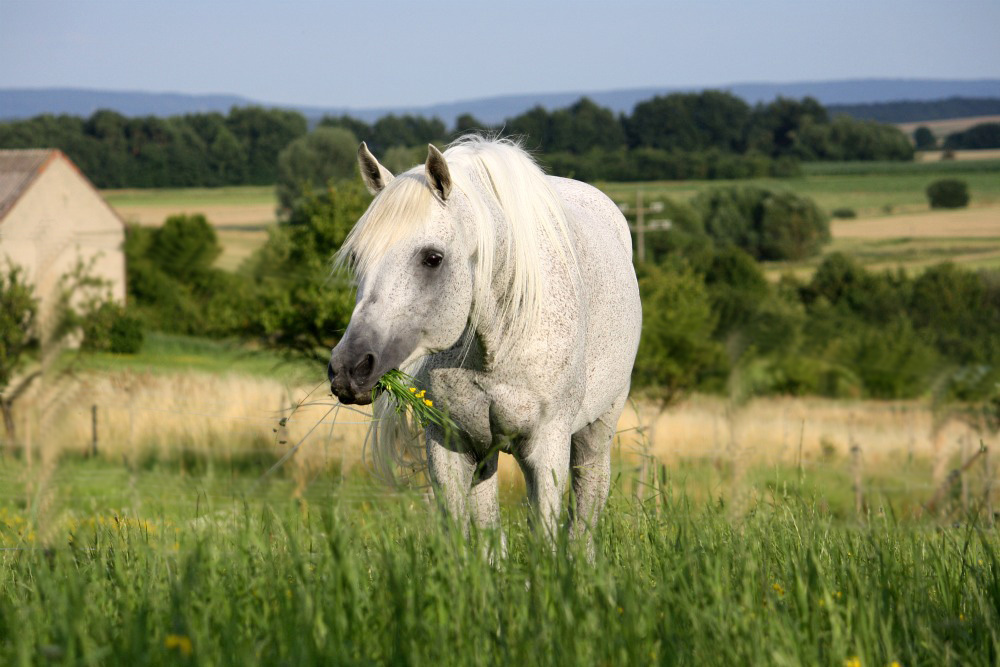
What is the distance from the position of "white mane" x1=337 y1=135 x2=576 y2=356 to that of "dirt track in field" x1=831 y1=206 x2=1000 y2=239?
93.5 meters

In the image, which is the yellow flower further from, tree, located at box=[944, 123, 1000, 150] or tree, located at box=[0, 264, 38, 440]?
tree, located at box=[944, 123, 1000, 150]

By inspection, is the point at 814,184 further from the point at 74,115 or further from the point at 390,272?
the point at 390,272

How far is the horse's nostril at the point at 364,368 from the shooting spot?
3627mm

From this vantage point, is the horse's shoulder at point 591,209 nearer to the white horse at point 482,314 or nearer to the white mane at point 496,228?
the white horse at point 482,314

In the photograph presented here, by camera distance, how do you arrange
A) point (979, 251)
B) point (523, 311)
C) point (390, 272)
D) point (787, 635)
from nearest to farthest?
point (787, 635), point (390, 272), point (523, 311), point (979, 251)

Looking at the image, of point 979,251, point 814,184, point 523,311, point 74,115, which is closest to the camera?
point 523,311

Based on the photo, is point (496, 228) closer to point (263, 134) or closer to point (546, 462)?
point (546, 462)

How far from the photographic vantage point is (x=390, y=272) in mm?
3791

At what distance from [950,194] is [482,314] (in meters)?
106

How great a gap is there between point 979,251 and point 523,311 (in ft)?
296

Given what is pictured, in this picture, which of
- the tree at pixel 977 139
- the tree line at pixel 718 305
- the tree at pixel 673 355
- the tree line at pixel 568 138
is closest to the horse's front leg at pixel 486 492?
the tree line at pixel 718 305

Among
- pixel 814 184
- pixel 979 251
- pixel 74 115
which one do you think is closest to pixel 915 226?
pixel 979 251

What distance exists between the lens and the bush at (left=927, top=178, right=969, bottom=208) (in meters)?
99.8

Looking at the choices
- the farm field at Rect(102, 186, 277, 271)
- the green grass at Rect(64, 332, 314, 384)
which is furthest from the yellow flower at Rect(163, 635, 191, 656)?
the farm field at Rect(102, 186, 277, 271)
